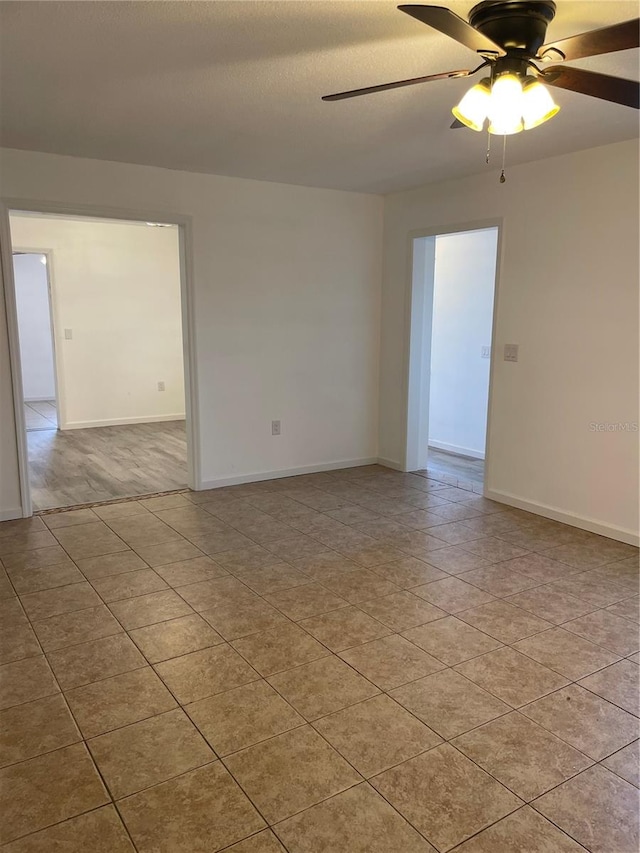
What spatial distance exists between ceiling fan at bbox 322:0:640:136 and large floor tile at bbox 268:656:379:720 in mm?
2025

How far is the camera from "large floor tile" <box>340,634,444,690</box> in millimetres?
2354

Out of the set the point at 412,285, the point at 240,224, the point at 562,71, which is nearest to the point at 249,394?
the point at 240,224

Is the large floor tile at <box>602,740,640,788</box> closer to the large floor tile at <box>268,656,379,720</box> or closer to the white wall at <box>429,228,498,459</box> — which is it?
the large floor tile at <box>268,656,379,720</box>

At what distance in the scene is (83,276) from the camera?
7.06 metres

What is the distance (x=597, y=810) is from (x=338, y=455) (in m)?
3.90

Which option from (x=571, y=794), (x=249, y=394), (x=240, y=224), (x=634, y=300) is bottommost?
(x=571, y=794)

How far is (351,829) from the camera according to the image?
1662mm

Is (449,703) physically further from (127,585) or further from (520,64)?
(520,64)

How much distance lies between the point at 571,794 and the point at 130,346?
6.75m

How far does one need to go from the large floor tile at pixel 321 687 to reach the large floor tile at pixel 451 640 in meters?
0.37

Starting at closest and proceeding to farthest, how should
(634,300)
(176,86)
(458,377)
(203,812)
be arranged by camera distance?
(203,812) < (176,86) < (634,300) < (458,377)

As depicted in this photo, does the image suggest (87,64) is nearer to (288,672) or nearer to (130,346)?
(288,672)

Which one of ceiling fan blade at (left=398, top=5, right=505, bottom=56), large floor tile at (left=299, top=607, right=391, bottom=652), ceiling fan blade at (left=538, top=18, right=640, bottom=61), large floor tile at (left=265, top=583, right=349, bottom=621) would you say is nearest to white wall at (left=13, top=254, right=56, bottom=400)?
large floor tile at (left=265, top=583, right=349, bottom=621)

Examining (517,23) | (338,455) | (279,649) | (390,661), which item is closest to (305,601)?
(279,649)
